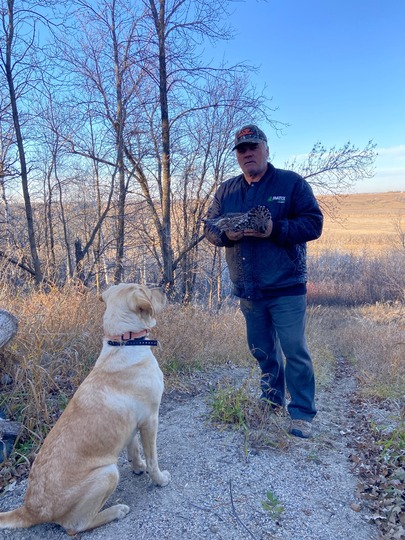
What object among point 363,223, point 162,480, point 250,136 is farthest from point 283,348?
point 363,223

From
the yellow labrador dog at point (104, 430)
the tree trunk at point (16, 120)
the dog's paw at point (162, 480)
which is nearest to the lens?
the yellow labrador dog at point (104, 430)

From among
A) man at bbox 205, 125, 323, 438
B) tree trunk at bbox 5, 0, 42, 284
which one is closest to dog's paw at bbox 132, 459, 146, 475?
man at bbox 205, 125, 323, 438

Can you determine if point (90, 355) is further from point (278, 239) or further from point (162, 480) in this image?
point (278, 239)

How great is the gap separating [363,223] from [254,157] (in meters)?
46.9

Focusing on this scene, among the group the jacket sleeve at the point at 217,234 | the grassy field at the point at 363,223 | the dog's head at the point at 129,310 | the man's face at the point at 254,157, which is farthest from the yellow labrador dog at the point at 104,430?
the grassy field at the point at 363,223

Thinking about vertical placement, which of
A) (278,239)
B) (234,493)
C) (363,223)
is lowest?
(234,493)

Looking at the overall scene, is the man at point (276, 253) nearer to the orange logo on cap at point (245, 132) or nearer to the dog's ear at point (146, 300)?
the orange logo on cap at point (245, 132)

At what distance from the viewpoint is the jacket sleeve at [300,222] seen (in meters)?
3.29

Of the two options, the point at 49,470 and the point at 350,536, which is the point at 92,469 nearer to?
the point at 49,470

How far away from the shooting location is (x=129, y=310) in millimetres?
2721

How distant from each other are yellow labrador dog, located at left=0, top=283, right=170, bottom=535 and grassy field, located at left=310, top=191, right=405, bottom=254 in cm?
966

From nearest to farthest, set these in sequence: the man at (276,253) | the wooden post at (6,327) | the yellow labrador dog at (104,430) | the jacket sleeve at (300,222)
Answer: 1. the yellow labrador dog at (104,430)
2. the jacket sleeve at (300,222)
3. the man at (276,253)
4. the wooden post at (6,327)

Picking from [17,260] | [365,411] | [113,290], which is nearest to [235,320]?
[365,411]

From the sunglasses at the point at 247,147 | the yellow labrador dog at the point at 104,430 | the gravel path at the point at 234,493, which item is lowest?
the gravel path at the point at 234,493
